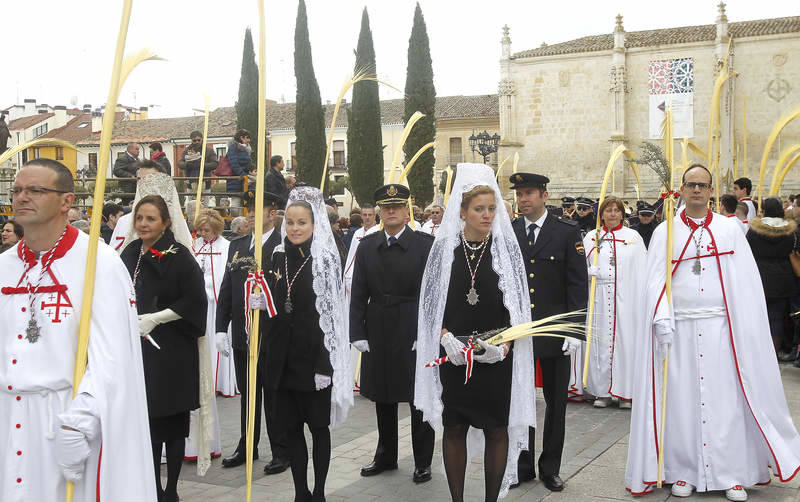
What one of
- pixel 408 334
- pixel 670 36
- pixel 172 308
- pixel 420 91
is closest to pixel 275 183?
pixel 408 334

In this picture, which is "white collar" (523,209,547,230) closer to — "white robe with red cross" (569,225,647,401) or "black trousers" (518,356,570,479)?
"black trousers" (518,356,570,479)

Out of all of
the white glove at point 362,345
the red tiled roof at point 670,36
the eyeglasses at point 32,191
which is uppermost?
the red tiled roof at point 670,36

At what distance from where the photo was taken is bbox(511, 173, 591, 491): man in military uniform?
5578 millimetres

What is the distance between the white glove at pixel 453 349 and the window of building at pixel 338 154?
5102cm

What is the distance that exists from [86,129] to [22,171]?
192 ft

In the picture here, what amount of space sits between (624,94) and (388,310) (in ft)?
124

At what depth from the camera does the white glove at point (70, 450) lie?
2.93m

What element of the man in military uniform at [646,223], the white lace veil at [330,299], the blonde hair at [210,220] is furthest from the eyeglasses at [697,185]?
the blonde hair at [210,220]

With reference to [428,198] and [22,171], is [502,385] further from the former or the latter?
[428,198]

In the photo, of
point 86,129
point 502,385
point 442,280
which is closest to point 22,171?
point 442,280

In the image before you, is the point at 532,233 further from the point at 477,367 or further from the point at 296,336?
the point at 296,336

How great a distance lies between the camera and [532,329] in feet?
15.0

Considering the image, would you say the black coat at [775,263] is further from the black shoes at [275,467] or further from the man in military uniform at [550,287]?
the black shoes at [275,467]

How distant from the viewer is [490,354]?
4402 mm
